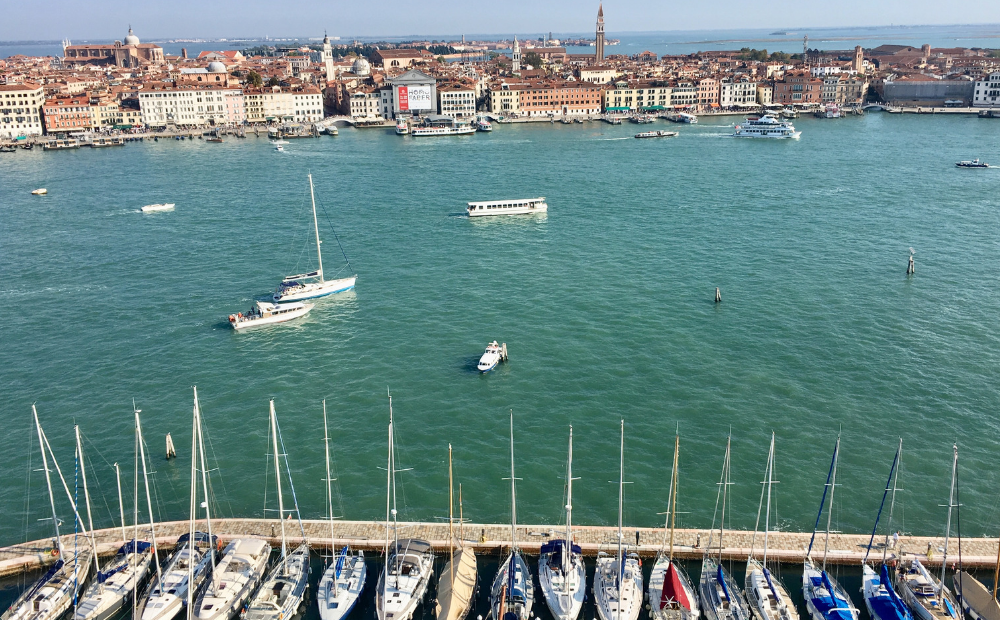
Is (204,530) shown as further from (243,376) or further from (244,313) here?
(244,313)

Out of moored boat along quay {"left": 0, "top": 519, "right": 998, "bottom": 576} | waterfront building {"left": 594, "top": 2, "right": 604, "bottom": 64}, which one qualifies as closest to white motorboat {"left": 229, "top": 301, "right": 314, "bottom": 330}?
moored boat along quay {"left": 0, "top": 519, "right": 998, "bottom": 576}

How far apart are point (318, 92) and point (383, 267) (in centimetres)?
5934

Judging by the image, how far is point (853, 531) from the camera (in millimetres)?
15906

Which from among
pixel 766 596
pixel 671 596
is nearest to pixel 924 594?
pixel 766 596

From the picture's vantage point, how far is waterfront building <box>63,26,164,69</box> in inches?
5797

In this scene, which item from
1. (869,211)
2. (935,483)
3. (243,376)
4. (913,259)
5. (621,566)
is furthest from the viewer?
(869,211)

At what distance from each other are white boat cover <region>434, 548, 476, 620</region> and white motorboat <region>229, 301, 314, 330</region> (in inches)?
569

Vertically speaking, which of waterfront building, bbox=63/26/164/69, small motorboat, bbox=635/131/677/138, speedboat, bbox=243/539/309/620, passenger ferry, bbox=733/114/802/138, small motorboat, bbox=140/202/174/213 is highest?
waterfront building, bbox=63/26/164/69

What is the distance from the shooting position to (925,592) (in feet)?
44.5

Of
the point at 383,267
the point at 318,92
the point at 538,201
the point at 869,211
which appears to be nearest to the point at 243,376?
the point at 383,267

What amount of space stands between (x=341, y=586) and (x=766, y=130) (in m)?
66.3

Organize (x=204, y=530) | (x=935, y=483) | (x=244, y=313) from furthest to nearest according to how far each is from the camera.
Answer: (x=244, y=313) < (x=935, y=483) < (x=204, y=530)

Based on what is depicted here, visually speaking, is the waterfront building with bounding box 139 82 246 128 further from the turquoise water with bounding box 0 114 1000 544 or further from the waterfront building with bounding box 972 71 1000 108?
the waterfront building with bounding box 972 71 1000 108

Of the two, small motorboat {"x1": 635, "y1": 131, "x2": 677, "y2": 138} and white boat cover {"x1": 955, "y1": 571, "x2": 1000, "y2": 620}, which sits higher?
small motorboat {"x1": 635, "y1": 131, "x2": 677, "y2": 138}
